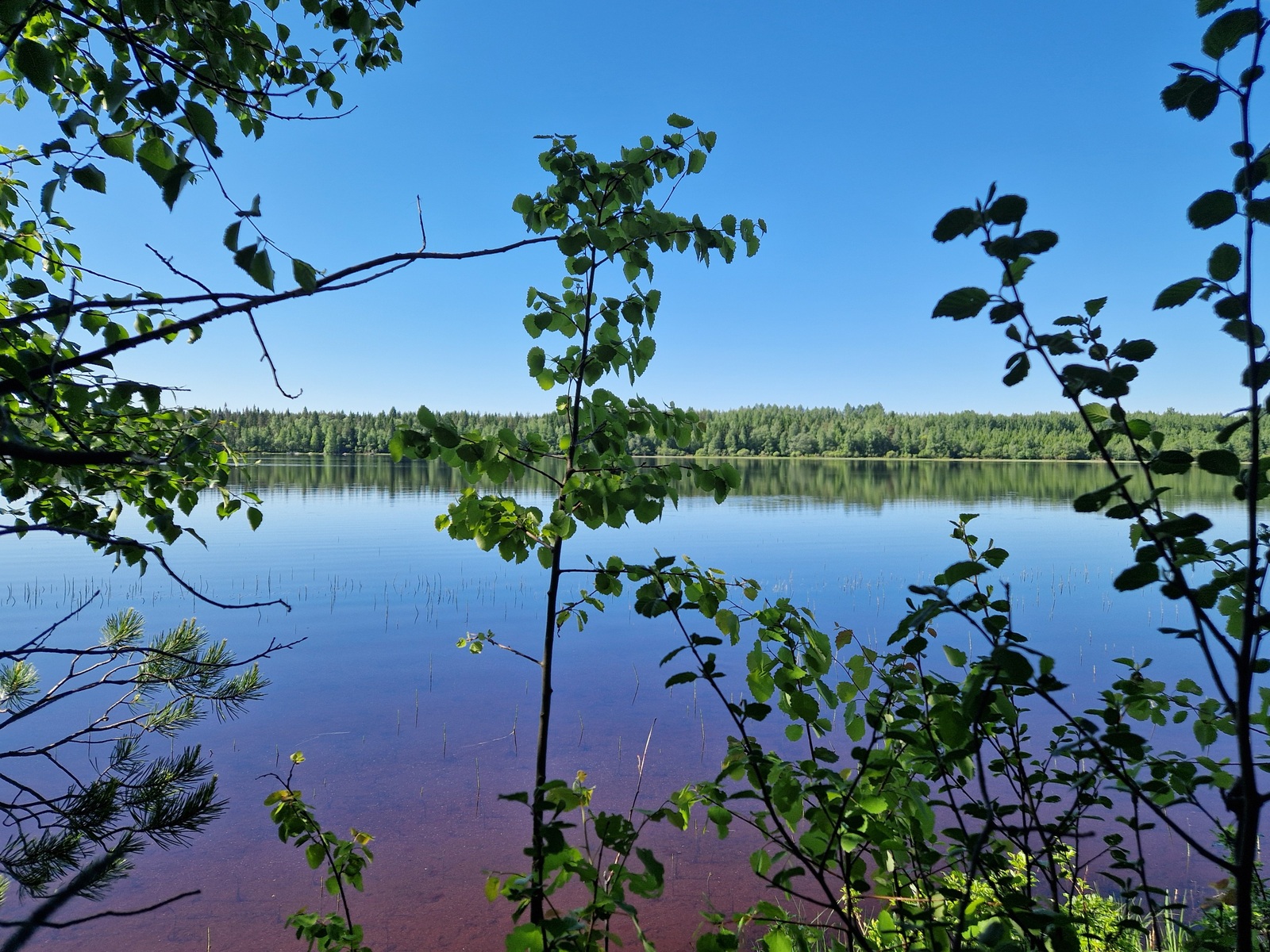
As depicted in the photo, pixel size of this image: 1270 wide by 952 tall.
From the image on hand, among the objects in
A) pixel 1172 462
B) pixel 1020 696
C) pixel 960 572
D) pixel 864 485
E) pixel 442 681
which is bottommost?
pixel 442 681

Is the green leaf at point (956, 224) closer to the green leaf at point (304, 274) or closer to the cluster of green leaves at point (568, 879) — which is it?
the green leaf at point (304, 274)

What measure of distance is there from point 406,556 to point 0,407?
2141cm

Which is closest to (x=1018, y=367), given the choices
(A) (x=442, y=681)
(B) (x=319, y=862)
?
(B) (x=319, y=862)

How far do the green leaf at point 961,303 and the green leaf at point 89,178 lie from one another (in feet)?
4.72

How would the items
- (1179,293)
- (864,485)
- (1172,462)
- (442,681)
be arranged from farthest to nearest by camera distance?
(864,485), (442,681), (1172,462), (1179,293)

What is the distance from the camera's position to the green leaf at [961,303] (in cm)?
105

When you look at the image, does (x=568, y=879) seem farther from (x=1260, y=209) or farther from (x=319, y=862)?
(x=1260, y=209)

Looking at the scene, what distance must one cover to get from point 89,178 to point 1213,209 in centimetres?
177

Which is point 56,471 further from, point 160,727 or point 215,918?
point 215,918

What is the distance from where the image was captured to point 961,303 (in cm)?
106

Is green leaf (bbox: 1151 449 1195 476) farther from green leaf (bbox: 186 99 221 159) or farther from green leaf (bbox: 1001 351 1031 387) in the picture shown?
green leaf (bbox: 186 99 221 159)

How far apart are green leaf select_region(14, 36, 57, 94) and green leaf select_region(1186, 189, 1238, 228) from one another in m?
1.74

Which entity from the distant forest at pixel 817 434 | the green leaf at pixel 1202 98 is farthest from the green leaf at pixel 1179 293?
the distant forest at pixel 817 434

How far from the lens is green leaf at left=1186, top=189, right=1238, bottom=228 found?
36.8 inches
